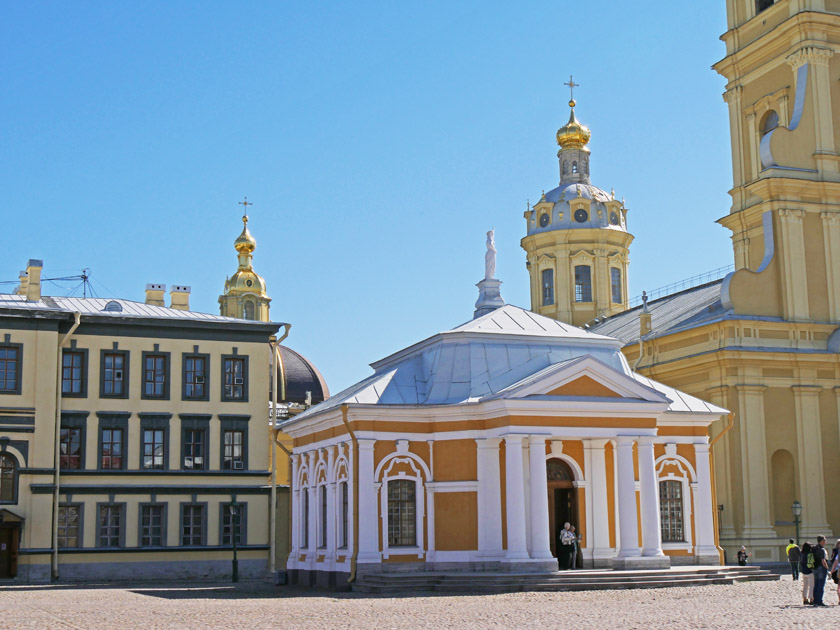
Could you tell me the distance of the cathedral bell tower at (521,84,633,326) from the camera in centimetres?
6012

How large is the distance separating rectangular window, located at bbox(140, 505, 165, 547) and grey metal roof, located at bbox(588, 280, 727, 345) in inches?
776

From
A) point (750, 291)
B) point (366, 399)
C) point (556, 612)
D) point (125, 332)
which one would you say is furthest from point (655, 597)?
point (125, 332)

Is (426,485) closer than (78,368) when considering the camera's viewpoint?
Yes

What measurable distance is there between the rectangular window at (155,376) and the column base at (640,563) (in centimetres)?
1875

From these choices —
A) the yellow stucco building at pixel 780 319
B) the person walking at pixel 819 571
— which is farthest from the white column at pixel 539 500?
the yellow stucco building at pixel 780 319

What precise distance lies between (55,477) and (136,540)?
3.48 meters

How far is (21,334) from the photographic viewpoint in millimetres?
38500

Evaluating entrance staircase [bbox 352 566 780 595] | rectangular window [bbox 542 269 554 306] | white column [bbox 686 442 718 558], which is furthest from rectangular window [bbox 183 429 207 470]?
rectangular window [bbox 542 269 554 306]

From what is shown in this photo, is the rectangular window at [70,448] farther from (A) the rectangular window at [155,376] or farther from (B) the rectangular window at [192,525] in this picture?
(B) the rectangular window at [192,525]

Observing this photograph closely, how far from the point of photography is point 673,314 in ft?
162

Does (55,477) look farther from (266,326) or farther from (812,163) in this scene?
(812,163)

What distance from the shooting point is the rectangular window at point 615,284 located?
2397 inches

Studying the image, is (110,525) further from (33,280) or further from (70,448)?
(33,280)

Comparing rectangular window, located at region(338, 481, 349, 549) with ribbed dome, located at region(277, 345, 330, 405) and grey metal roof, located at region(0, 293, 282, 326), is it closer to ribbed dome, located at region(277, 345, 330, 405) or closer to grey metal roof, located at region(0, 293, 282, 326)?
grey metal roof, located at region(0, 293, 282, 326)
